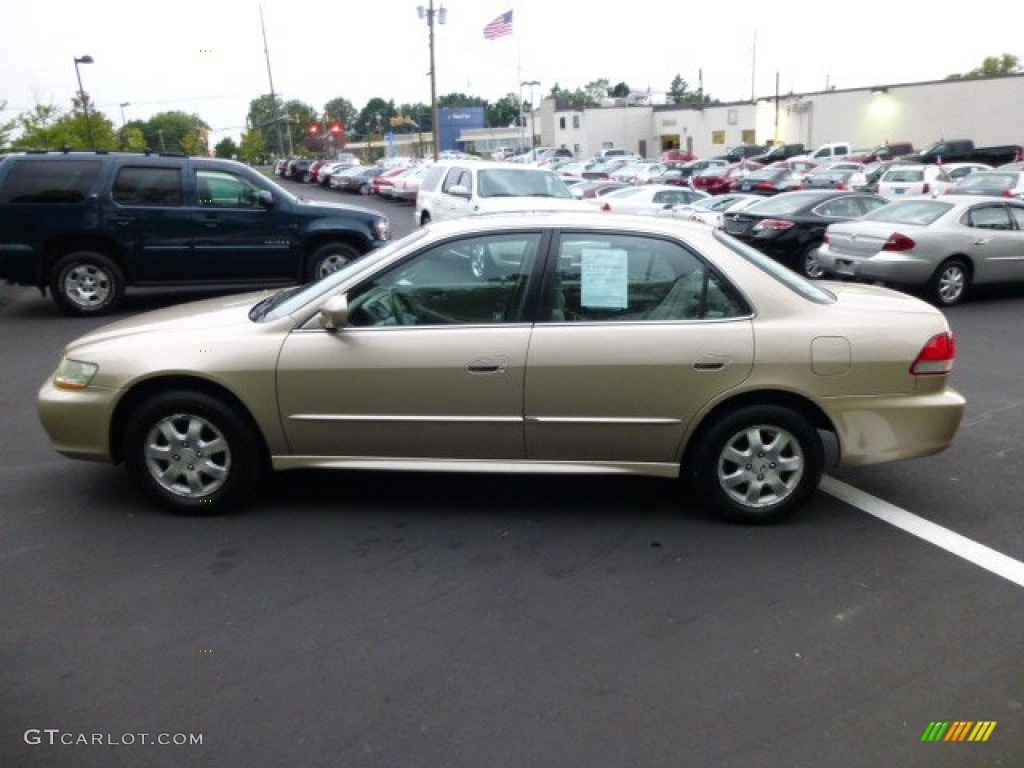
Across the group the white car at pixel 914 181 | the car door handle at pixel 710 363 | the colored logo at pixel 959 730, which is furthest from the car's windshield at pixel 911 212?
the white car at pixel 914 181

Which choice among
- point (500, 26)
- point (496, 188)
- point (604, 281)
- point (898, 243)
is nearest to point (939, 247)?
point (898, 243)

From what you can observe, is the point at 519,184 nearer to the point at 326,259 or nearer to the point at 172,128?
the point at 326,259

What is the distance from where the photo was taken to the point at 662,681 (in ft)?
11.0

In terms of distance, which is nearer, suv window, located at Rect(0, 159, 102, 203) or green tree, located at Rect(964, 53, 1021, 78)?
suv window, located at Rect(0, 159, 102, 203)

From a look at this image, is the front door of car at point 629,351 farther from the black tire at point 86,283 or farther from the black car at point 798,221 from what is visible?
the black car at point 798,221

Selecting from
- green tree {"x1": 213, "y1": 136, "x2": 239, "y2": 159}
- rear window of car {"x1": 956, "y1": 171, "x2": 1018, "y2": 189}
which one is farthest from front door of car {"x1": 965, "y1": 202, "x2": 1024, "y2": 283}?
green tree {"x1": 213, "y1": 136, "x2": 239, "y2": 159}

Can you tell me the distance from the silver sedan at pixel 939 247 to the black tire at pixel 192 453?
9820mm

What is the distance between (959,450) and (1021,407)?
140 centimetres

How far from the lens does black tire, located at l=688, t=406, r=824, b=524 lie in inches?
182

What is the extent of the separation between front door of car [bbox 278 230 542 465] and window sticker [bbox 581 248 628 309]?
0.29 m

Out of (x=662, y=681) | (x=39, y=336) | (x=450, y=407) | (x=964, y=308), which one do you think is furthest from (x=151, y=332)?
(x=964, y=308)

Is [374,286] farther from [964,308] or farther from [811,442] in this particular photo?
[964,308]

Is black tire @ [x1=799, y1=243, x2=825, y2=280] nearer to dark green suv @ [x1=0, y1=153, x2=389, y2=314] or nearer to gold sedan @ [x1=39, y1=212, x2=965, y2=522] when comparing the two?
dark green suv @ [x1=0, y1=153, x2=389, y2=314]

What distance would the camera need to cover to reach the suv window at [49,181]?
1062 cm
